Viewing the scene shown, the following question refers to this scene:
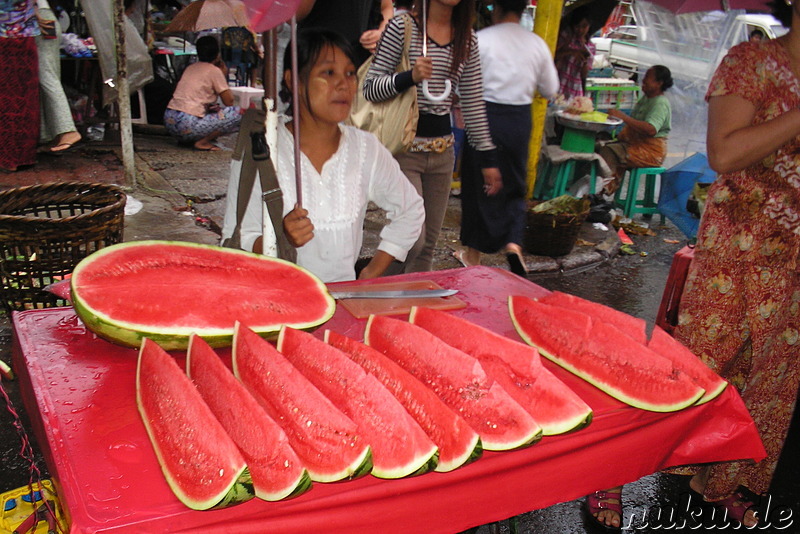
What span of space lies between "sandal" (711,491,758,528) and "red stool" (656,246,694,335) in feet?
3.29

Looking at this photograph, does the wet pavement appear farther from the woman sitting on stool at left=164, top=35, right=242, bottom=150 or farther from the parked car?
the parked car

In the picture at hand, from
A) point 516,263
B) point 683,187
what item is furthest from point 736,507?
point 683,187

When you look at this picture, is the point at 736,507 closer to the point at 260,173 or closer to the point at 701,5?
the point at 701,5

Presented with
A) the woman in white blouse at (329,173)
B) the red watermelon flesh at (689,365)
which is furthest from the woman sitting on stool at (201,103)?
the red watermelon flesh at (689,365)

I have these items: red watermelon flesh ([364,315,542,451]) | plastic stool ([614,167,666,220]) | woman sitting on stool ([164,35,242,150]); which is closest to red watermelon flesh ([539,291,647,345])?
red watermelon flesh ([364,315,542,451])

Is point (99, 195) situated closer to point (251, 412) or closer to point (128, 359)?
point (128, 359)

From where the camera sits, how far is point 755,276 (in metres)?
2.49

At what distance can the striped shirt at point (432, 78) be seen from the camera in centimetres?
349

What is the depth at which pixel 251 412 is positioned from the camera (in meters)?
1.24

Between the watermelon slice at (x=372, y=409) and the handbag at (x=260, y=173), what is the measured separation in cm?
79

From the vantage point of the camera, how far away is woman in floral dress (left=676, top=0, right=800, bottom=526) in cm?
233

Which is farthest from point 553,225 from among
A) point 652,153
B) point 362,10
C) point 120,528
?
point 120,528

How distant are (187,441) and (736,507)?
8.73 ft

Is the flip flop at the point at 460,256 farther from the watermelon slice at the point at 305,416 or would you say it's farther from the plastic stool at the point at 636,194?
the watermelon slice at the point at 305,416
